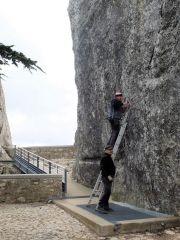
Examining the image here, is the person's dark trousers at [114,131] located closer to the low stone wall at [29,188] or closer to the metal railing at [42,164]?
the low stone wall at [29,188]

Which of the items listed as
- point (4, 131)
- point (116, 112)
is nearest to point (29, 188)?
point (116, 112)

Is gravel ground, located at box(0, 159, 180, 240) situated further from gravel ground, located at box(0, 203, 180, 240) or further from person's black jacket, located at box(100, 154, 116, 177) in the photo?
person's black jacket, located at box(100, 154, 116, 177)

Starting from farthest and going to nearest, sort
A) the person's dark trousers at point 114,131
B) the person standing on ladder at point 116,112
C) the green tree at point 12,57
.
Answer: the person's dark trousers at point 114,131 < the person standing on ladder at point 116,112 < the green tree at point 12,57

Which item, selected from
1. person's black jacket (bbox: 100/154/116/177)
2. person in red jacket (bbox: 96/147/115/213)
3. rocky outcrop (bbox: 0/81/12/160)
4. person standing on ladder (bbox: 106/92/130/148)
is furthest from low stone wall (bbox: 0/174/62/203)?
rocky outcrop (bbox: 0/81/12/160)

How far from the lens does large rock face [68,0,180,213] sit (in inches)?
441

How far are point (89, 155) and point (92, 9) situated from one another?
21.2 feet

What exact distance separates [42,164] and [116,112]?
9.33 metres

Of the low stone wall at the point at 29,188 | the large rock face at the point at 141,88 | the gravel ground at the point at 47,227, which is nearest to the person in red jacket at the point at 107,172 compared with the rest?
the gravel ground at the point at 47,227

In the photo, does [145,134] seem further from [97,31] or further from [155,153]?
[97,31]

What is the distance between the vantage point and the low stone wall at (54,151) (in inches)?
1235

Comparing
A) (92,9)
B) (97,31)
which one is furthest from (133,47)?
(92,9)

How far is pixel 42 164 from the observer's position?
21.8m

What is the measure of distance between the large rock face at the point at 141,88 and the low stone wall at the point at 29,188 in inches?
102

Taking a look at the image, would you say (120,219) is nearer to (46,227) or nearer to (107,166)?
(107,166)
